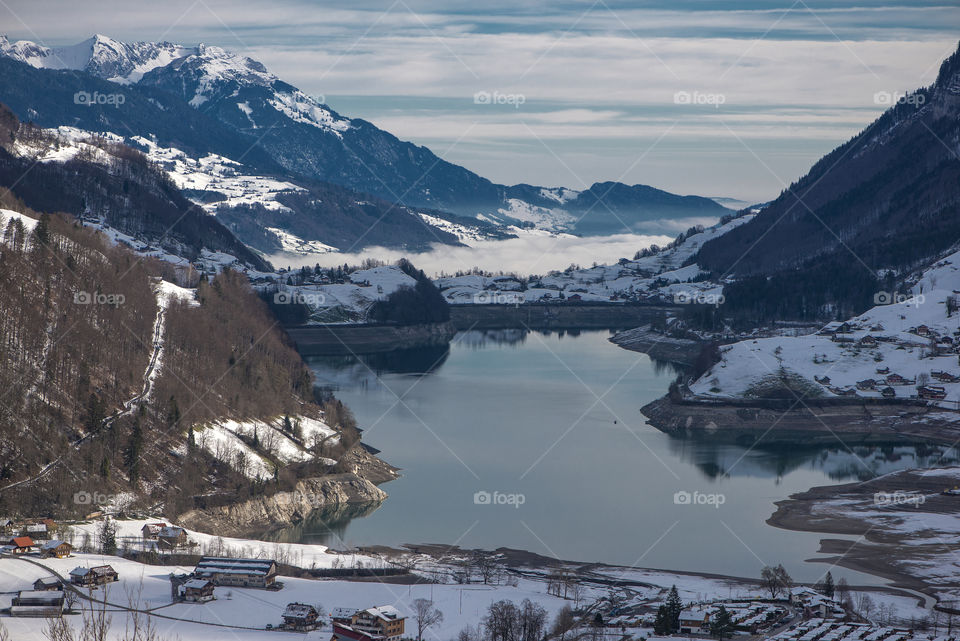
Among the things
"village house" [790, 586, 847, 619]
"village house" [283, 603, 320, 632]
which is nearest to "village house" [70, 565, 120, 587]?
"village house" [283, 603, 320, 632]

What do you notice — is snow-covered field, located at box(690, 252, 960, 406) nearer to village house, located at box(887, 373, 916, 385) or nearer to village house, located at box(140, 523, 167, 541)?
village house, located at box(887, 373, 916, 385)

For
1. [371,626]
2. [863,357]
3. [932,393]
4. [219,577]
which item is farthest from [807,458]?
[371,626]

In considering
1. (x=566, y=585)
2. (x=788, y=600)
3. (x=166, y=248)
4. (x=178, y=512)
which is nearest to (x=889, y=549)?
(x=788, y=600)

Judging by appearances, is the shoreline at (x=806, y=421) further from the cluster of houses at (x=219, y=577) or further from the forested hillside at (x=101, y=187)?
the forested hillside at (x=101, y=187)

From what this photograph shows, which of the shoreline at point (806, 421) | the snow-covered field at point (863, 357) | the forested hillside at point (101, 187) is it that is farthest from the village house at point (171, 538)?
the forested hillside at point (101, 187)

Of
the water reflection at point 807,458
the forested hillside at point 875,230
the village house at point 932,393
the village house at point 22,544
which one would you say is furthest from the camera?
the forested hillside at point 875,230

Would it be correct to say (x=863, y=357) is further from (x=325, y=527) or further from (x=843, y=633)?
(x=843, y=633)

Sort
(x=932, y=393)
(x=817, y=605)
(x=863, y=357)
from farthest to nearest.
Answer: (x=863, y=357) < (x=932, y=393) < (x=817, y=605)
